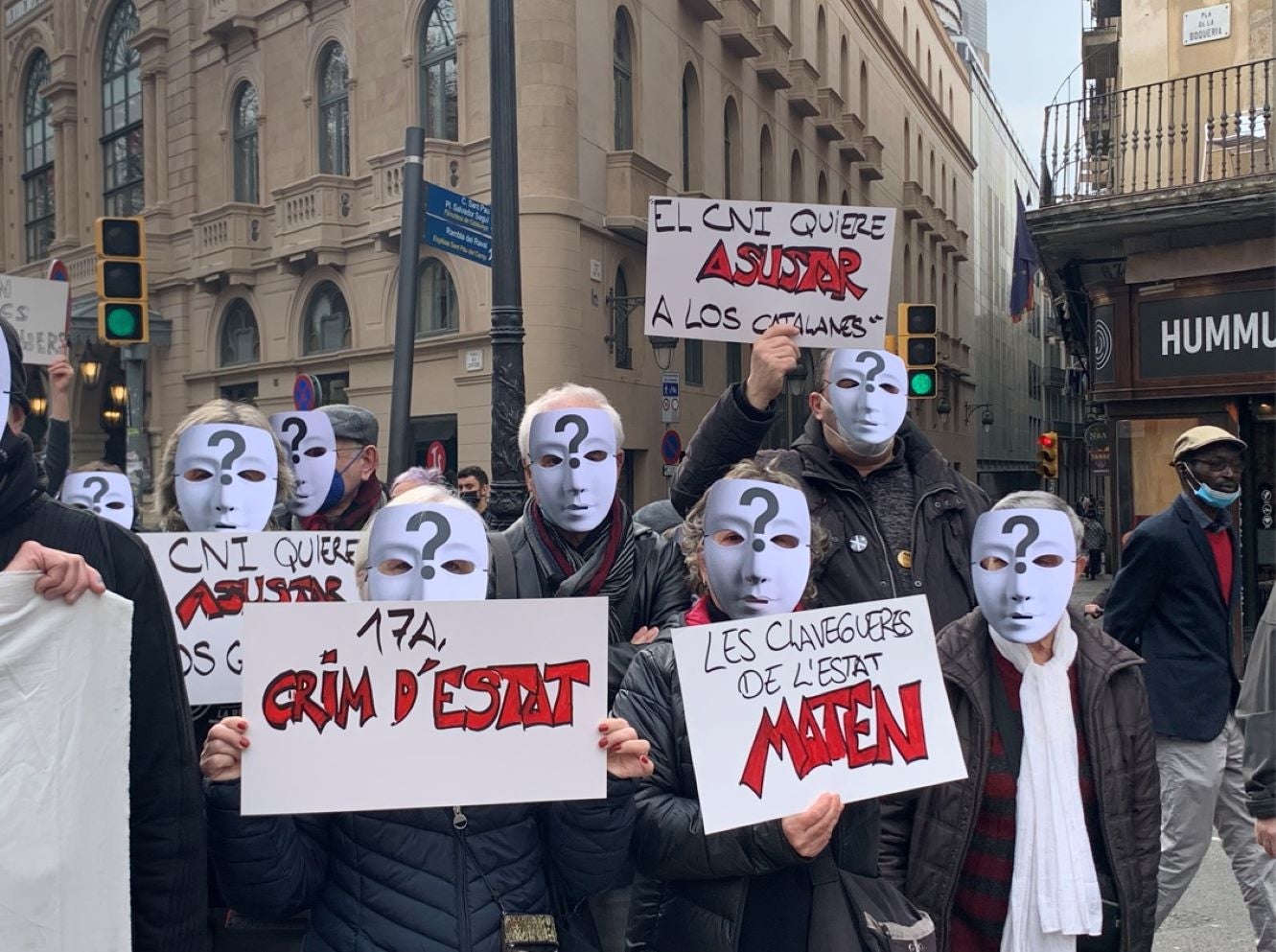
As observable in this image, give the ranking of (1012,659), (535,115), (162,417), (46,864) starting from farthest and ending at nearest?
(162,417) < (535,115) < (1012,659) < (46,864)

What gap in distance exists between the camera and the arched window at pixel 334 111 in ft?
66.1

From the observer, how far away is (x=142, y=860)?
7.11 ft

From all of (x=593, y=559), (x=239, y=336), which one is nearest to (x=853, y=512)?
(x=593, y=559)


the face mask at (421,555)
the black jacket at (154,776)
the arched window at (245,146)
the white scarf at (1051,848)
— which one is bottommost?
the white scarf at (1051,848)

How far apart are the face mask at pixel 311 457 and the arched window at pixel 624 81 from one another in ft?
52.9

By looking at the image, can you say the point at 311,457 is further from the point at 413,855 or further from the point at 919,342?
the point at 919,342

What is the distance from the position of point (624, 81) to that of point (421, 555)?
1869cm

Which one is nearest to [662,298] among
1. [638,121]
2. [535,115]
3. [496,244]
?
[496,244]

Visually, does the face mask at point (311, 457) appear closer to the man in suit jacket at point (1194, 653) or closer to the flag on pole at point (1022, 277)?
the man in suit jacket at point (1194, 653)

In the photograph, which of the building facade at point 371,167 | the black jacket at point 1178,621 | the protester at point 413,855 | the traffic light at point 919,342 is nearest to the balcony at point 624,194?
the building facade at point 371,167

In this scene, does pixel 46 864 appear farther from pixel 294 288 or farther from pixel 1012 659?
pixel 294 288

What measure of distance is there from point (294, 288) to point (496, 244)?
13.7 meters

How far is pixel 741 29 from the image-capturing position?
2402 cm

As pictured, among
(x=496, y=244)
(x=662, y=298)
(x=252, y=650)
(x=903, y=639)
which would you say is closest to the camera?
(x=252, y=650)
